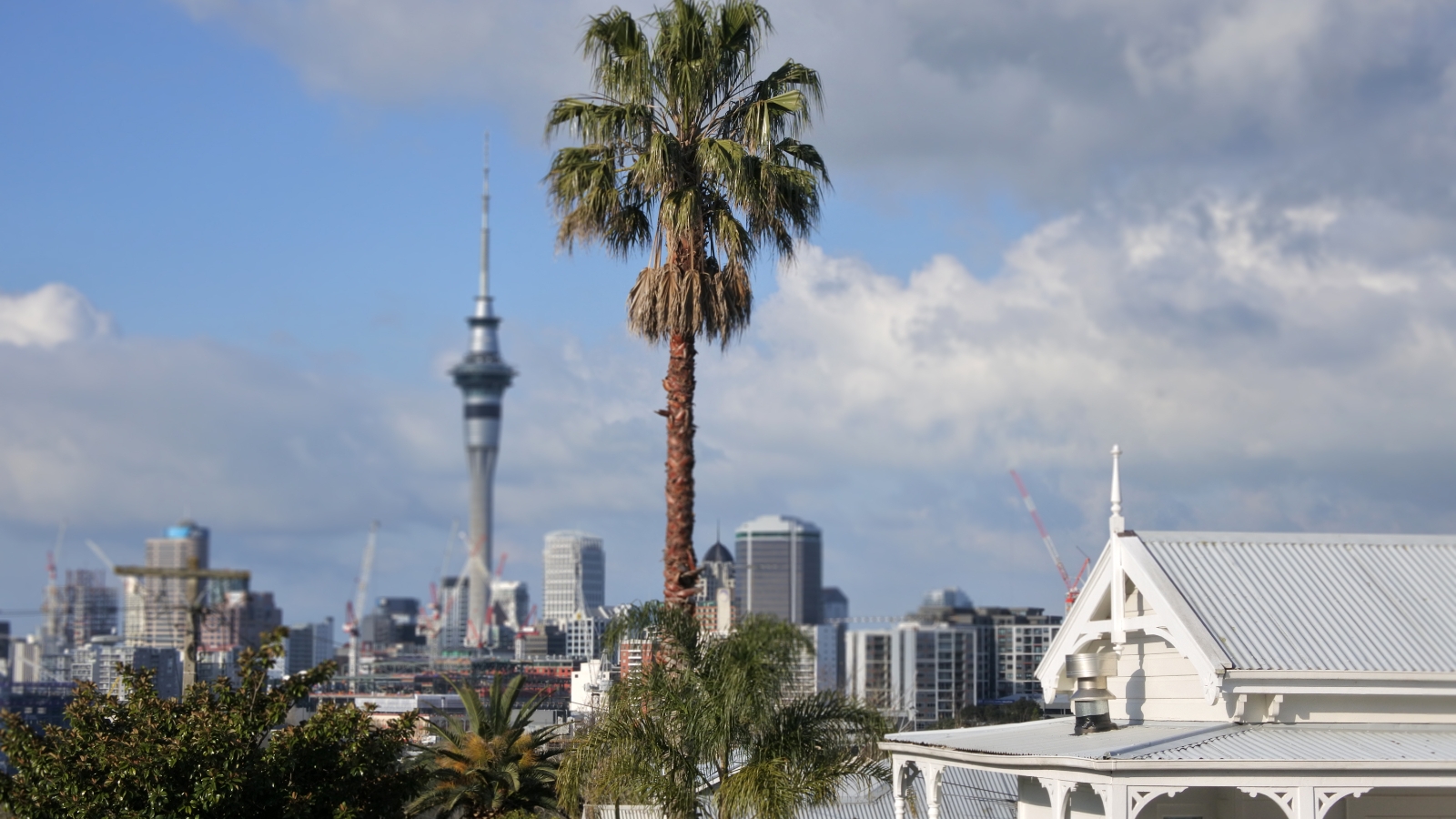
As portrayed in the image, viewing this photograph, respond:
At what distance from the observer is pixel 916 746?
835 inches

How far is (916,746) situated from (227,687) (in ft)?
30.9

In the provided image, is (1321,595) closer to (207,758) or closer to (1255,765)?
(1255,765)

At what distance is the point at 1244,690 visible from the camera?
18297 mm

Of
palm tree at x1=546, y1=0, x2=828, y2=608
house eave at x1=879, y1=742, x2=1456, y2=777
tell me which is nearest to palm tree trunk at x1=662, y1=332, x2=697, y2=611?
palm tree at x1=546, y1=0, x2=828, y2=608

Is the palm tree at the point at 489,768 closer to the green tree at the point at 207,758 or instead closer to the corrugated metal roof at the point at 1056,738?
the green tree at the point at 207,758

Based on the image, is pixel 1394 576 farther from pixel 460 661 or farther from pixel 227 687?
pixel 460 661

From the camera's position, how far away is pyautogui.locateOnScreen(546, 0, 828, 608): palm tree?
24.2 meters

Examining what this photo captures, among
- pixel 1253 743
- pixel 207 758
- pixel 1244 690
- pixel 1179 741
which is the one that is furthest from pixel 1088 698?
pixel 207 758

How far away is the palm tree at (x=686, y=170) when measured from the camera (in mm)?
24219

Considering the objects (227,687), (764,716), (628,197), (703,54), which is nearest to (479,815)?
(227,687)

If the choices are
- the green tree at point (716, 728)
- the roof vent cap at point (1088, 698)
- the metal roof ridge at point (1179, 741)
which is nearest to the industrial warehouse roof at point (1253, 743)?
the metal roof ridge at point (1179, 741)

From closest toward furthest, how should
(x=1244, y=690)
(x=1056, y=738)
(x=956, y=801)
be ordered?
(x=1244, y=690) → (x=1056, y=738) → (x=956, y=801)

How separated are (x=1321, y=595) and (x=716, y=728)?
764 centimetres

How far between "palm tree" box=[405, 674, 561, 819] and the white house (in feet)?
21.1
